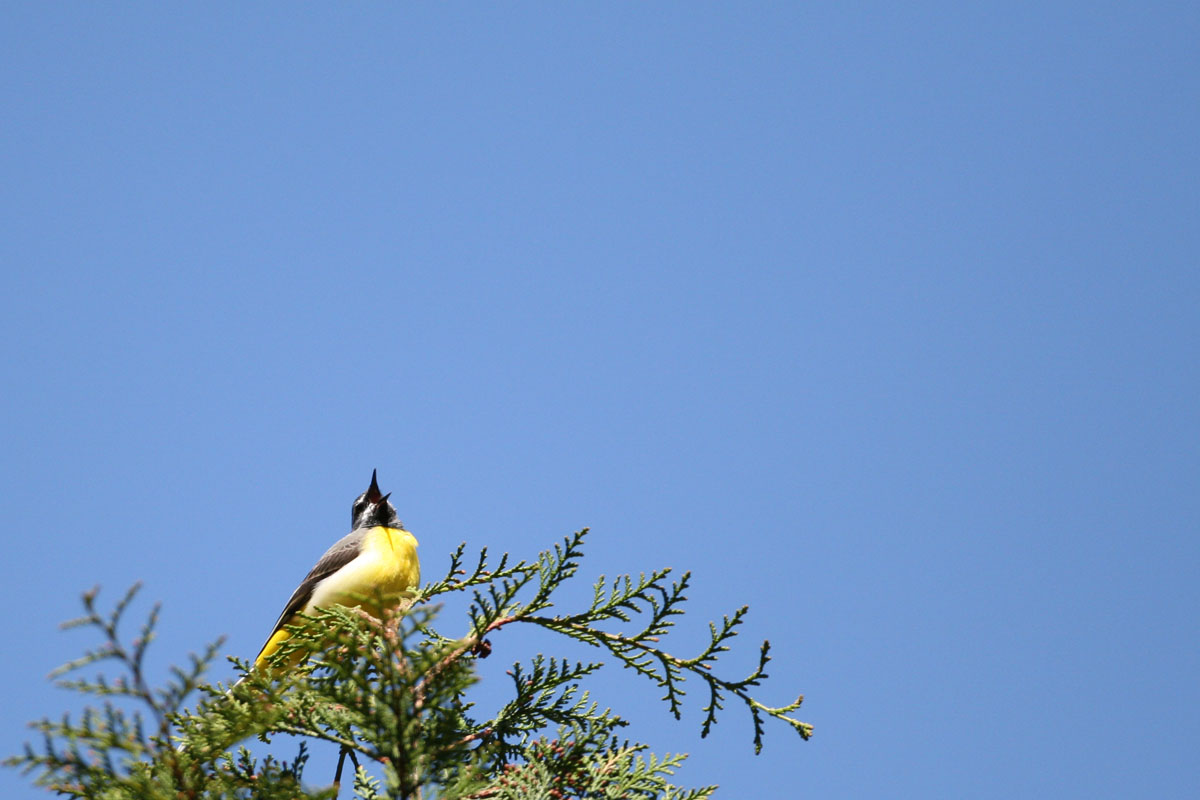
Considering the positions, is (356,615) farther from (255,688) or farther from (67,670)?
(67,670)

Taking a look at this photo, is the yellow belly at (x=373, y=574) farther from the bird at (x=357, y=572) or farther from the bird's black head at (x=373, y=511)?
the bird's black head at (x=373, y=511)

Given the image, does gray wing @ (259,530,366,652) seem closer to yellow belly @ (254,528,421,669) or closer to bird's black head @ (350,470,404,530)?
yellow belly @ (254,528,421,669)

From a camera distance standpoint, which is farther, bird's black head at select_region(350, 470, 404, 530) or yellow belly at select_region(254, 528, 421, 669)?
bird's black head at select_region(350, 470, 404, 530)

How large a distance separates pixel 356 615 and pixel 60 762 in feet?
4.03

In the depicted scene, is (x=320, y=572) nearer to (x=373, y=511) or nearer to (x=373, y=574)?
(x=373, y=574)

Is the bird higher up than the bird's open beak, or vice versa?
the bird's open beak

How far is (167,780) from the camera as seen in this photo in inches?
142

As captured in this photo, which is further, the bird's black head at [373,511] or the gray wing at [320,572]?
the bird's black head at [373,511]

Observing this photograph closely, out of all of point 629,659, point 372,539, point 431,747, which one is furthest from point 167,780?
point 372,539

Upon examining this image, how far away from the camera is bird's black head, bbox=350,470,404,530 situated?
27.0ft

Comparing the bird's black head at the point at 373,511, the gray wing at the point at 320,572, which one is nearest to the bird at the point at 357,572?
the gray wing at the point at 320,572

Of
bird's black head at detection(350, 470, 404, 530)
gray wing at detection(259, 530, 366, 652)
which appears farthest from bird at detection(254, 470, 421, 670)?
bird's black head at detection(350, 470, 404, 530)

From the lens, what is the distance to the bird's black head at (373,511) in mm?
8234

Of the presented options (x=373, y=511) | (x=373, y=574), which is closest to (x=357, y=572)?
(x=373, y=574)
